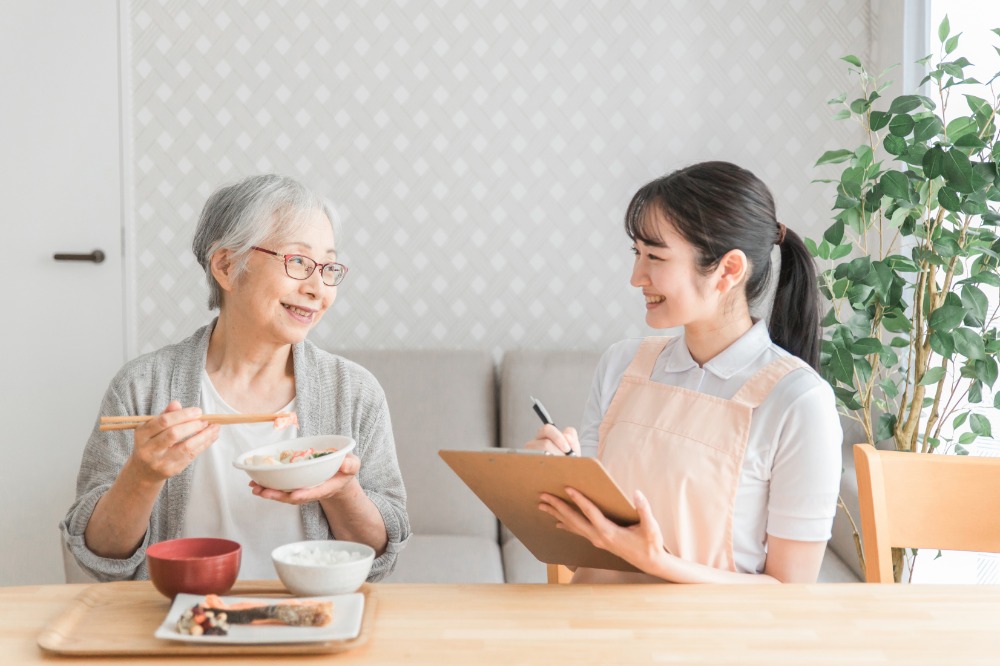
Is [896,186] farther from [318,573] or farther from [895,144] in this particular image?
[318,573]

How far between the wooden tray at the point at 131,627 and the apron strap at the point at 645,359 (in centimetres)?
70

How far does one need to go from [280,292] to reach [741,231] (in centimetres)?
81

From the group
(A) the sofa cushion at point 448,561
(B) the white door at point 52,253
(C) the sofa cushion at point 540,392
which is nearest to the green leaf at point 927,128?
(C) the sofa cushion at point 540,392

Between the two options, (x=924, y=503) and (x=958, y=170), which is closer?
(x=924, y=503)

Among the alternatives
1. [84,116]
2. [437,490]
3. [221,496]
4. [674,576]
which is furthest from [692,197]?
[84,116]

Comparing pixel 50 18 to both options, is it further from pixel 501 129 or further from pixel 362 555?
pixel 362 555

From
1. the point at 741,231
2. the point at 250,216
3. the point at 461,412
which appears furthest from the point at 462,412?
the point at 741,231

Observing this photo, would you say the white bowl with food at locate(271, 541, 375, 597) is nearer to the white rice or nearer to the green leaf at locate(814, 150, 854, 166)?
the white rice

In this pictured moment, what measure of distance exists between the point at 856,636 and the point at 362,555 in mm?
631

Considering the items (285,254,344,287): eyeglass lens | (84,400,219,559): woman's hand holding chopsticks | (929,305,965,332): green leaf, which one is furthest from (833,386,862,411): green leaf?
(84,400,219,559): woman's hand holding chopsticks

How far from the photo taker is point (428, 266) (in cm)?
320

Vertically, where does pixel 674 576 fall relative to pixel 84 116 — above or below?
below

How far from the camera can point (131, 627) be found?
1.16 metres

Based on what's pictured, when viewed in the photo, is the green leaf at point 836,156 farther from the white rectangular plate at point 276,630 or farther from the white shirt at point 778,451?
the white rectangular plate at point 276,630
